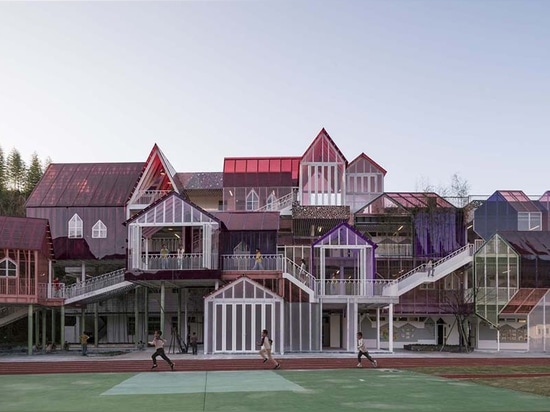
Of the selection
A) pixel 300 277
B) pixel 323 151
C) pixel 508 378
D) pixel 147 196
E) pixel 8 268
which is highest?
pixel 323 151

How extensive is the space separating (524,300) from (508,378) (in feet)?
69.2

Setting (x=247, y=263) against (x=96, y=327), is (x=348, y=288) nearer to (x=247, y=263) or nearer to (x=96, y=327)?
(x=247, y=263)

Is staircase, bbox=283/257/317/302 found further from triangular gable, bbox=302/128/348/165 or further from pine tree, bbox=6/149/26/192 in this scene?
pine tree, bbox=6/149/26/192

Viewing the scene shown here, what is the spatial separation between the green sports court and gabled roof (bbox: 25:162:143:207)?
2497 centimetres

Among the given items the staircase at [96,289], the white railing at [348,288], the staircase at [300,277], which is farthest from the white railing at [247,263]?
the staircase at [96,289]

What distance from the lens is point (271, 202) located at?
54.6m

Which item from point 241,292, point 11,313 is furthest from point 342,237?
Result: point 11,313

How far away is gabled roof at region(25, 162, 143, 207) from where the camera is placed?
52344 mm

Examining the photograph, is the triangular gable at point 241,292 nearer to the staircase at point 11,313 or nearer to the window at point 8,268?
the window at point 8,268

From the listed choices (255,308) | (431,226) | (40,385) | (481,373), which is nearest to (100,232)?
(255,308)

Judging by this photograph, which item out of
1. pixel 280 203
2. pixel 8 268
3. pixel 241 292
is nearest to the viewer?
pixel 241 292

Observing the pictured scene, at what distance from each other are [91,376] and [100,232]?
79.3 feet

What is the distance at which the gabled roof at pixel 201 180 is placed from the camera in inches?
2324

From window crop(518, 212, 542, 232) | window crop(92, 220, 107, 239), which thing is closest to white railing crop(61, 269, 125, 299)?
window crop(92, 220, 107, 239)
